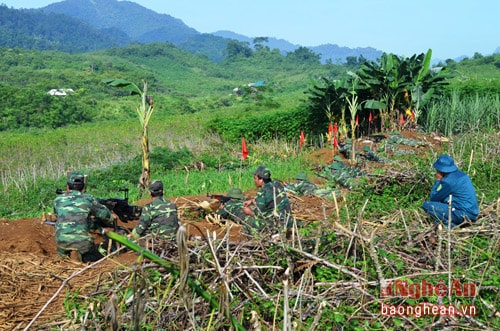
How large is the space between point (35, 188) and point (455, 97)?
12.7 meters

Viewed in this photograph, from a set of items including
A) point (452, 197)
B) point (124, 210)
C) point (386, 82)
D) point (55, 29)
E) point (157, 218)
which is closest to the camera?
point (452, 197)

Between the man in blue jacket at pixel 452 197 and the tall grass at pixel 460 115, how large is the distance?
991cm

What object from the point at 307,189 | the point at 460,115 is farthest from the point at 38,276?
the point at 460,115

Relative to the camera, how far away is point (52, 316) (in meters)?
3.91

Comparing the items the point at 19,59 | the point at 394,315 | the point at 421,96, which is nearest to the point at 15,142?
the point at 421,96

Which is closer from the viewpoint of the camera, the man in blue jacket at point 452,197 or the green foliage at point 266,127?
the man in blue jacket at point 452,197

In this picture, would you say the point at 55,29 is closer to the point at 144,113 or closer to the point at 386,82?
the point at 386,82

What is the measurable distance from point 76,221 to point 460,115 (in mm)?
13393

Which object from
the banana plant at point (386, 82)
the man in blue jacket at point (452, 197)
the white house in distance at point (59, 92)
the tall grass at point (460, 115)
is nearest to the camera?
the man in blue jacket at point (452, 197)

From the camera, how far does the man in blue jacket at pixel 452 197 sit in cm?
565

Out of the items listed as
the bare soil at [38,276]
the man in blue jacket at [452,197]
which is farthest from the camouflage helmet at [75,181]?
the man in blue jacket at [452,197]

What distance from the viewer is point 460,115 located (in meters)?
15.8

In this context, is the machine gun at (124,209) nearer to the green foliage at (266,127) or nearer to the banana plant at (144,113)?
the banana plant at (144,113)

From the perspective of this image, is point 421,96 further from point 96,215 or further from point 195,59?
point 195,59
